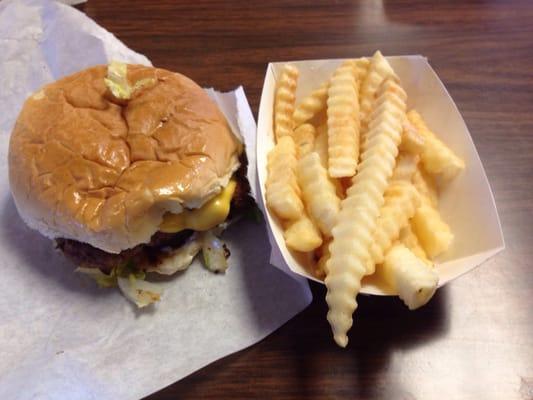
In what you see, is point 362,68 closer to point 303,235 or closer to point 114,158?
point 303,235

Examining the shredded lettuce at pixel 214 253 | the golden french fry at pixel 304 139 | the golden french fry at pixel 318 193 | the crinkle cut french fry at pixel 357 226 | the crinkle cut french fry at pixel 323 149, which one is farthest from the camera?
the shredded lettuce at pixel 214 253

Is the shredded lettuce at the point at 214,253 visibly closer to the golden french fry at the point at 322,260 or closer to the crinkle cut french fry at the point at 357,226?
the golden french fry at the point at 322,260

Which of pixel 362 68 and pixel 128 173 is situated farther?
pixel 362 68

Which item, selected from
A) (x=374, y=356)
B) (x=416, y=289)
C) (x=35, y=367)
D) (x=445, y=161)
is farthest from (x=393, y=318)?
(x=35, y=367)

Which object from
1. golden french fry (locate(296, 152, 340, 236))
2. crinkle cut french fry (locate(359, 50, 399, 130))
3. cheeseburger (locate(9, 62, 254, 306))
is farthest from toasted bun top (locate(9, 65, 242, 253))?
crinkle cut french fry (locate(359, 50, 399, 130))

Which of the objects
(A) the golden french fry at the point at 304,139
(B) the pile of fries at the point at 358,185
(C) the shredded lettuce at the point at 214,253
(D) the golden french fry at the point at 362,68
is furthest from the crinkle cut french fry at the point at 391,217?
(C) the shredded lettuce at the point at 214,253

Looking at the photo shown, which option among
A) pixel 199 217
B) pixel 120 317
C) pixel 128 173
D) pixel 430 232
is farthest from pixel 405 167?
pixel 120 317

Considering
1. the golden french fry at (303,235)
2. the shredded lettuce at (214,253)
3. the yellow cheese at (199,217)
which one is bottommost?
the shredded lettuce at (214,253)
